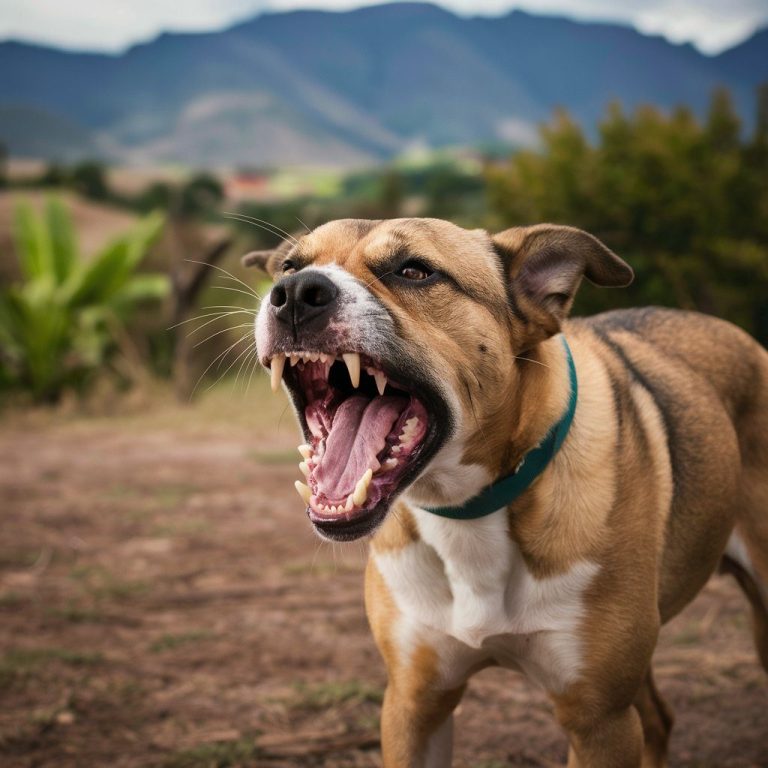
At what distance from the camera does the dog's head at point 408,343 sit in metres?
2.38

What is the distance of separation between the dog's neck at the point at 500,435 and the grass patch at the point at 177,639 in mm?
2259

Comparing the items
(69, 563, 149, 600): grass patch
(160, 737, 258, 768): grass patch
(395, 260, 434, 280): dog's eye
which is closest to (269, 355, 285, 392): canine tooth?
(395, 260, 434, 280): dog's eye

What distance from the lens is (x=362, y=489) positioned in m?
2.36

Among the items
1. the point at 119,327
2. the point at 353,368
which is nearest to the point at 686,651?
the point at 353,368

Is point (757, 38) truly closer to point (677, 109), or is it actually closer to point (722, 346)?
point (677, 109)

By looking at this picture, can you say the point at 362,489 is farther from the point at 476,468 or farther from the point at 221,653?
the point at 221,653

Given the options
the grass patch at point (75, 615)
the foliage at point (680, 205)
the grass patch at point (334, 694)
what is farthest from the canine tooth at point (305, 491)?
the foliage at point (680, 205)

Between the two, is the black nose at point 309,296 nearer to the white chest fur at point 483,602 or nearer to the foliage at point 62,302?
the white chest fur at point 483,602

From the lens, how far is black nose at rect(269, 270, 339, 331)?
7.68ft

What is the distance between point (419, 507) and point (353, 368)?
21.5 inches

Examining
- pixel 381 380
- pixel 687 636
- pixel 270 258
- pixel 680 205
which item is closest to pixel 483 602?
pixel 381 380

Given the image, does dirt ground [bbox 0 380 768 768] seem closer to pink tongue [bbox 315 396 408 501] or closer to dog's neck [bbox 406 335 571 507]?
pink tongue [bbox 315 396 408 501]

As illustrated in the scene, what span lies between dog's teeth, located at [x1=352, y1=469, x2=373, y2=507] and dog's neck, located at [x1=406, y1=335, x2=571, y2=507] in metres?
0.22

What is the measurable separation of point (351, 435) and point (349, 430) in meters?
0.02
